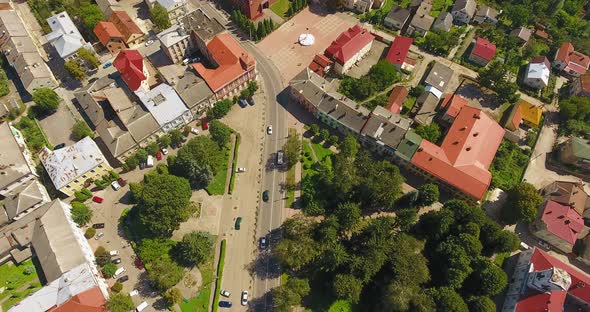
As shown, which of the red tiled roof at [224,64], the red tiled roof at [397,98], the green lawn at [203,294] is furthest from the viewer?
the red tiled roof at [397,98]

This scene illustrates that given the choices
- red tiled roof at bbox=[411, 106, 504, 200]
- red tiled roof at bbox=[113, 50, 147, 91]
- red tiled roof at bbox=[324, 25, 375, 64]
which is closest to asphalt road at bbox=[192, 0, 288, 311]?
red tiled roof at bbox=[324, 25, 375, 64]

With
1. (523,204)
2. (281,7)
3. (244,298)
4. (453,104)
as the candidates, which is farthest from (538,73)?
(244,298)

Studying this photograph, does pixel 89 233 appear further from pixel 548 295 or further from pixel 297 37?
pixel 548 295

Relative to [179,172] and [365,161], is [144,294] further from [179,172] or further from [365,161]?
[365,161]

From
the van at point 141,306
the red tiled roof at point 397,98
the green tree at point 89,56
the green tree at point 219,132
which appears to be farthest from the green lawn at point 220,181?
the green tree at point 89,56

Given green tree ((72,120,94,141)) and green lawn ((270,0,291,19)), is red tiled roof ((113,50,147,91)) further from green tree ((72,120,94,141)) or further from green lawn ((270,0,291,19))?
green lawn ((270,0,291,19))

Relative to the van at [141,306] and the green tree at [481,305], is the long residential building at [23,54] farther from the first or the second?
the green tree at [481,305]
